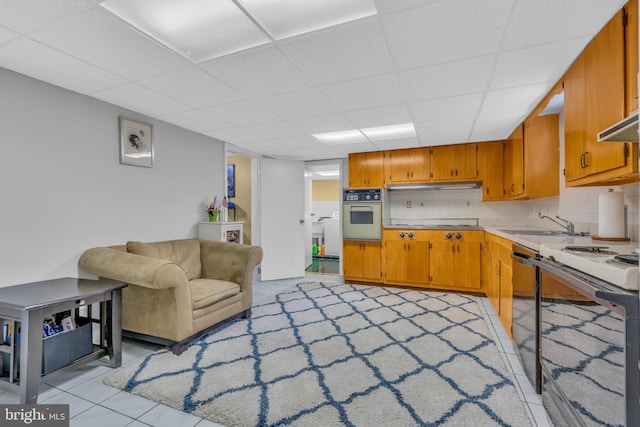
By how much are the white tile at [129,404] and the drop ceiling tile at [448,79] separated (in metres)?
2.85

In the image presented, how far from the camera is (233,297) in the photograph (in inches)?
118

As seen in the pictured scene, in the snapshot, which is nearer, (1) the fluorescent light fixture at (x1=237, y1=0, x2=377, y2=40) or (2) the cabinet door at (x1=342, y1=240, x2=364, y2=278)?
(1) the fluorescent light fixture at (x1=237, y1=0, x2=377, y2=40)

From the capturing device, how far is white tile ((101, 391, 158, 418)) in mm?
1722

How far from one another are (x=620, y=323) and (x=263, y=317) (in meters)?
2.95

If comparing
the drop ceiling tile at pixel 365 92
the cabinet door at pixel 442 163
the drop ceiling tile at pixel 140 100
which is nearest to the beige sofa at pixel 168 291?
the drop ceiling tile at pixel 140 100

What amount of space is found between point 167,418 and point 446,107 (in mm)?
3334

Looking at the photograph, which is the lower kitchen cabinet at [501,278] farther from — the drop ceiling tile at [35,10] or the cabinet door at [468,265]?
the drop ceiling tile at [35,10]

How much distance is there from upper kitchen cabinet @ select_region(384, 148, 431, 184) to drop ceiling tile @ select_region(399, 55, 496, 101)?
204 cm

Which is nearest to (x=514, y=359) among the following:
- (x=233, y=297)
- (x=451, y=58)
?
(x=451, y=58)

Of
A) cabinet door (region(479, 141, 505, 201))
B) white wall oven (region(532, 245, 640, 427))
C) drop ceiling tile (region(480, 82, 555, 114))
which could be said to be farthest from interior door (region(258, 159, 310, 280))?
white wall oven (region(532, 245, 640, 427))

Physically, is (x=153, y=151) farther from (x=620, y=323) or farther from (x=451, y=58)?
(x=620, y=323)

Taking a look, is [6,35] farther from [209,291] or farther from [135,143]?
[209,291]

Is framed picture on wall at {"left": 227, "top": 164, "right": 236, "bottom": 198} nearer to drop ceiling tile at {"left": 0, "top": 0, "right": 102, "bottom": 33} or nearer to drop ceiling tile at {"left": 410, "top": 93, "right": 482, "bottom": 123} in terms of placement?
drop ceiling tile at {"left": 410, "top": 93, "right": 482, "bottom": 123}

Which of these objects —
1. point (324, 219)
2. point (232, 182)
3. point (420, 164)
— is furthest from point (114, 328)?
point (324, 219)
